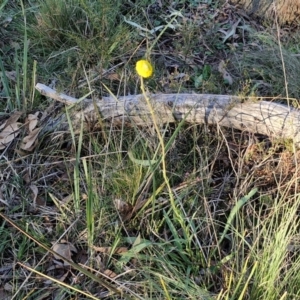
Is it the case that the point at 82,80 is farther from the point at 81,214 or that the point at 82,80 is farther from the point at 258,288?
the point at 258,288

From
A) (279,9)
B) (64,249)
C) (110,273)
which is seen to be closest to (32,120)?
(64,249)

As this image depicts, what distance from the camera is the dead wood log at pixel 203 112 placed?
2.48 m

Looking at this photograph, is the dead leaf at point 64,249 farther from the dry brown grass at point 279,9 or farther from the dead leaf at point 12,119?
the dry brown grass at point 279,9

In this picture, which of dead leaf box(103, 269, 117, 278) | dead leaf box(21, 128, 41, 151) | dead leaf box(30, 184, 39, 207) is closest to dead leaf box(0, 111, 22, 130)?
dead leaf box(21, 128, 41, 151)

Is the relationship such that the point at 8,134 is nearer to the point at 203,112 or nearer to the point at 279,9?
the point at 203,112

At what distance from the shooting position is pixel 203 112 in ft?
8.33

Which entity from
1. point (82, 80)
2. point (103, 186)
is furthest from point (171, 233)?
point (82, 80)

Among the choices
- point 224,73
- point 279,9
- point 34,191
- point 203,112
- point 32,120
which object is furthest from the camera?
point 279,9

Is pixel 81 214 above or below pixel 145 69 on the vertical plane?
below

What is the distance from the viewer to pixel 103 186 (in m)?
2.30

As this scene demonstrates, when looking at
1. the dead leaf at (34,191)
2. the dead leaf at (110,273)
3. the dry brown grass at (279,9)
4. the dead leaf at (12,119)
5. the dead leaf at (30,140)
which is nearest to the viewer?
the dead leaf at (110,273)

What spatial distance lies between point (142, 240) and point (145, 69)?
796mm

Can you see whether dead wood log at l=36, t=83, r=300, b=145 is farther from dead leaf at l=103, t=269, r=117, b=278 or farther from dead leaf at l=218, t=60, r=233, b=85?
dead leaf at l=103, t=269, r=117, b=278

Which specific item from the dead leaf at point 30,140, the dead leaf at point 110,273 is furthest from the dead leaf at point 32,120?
the dead leaf at point 110,273
